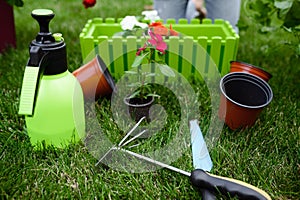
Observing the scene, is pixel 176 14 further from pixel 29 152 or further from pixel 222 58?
pixel 29 152

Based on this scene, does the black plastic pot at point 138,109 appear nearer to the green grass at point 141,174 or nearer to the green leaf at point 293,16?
the green grass at point 141,174

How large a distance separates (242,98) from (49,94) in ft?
2.17

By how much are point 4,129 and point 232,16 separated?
1.20 meters

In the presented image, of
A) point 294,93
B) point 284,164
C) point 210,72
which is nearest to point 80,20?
point 210,72

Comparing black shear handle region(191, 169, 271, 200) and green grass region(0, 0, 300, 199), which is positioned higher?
black shear handle region(191, 169, 271, 200)

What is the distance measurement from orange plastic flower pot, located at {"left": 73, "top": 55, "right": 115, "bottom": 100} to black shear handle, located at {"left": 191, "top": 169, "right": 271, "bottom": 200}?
1.71 ft

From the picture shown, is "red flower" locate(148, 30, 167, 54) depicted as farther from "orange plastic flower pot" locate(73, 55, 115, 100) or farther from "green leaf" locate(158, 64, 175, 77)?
"orange plastic flower pot" locate(73, 55, 115, 100)

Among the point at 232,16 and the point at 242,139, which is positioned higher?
the point at 232,16

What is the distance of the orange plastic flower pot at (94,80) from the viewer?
4.36 ft

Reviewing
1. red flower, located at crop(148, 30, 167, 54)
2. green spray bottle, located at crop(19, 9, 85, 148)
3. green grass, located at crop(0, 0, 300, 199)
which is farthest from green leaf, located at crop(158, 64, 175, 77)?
green spray bottle, located at crop(19, 9, 85, 148)

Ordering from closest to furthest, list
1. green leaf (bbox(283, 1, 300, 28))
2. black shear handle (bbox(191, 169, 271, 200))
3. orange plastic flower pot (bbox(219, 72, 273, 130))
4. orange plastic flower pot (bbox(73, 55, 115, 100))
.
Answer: black shear handle (bbox(191, 169, 271, 200)), orange plastic flower pot (bbox(219, 72, 273, 130)), orange plastic flower pot (bbox(73, 55, 115, 100)), green leaf (bbox(283, 1, 300, 28))

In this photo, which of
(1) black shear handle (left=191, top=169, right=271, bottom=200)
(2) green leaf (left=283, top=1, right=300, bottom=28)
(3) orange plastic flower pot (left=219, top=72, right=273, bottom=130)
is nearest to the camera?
(1) black shear handle (left=191, top=169, right=271, bottom=200)

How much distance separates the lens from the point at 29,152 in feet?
3.61

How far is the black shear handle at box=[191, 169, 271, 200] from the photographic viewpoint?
2.93ft
